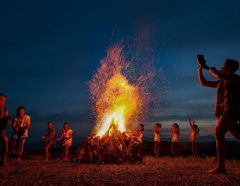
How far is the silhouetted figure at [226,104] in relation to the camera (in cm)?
720

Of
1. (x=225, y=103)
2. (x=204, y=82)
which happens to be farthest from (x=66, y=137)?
(x=225, y=103)

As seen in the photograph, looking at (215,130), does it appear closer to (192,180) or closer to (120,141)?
(192,180)

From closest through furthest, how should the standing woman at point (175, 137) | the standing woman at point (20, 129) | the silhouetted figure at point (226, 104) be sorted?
the silhouetted figure at point (226, 104) → the standing woman at point (20, 129) → the standing woman at point (175, 137)

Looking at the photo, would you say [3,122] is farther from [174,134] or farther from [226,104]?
[174,134]

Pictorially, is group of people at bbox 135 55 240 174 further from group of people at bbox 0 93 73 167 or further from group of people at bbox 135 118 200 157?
group of people at bbox 135 118 200 157

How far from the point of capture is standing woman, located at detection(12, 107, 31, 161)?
1268 cm

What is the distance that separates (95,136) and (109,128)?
0.69 metres

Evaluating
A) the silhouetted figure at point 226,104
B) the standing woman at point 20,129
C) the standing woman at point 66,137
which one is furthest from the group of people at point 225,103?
the standing woman at point 66,137

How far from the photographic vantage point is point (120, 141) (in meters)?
12.5

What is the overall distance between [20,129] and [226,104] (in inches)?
342

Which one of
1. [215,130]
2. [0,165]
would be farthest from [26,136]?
[215,130]

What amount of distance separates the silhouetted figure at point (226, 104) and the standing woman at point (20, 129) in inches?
317

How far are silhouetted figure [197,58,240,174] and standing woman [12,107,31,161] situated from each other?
317 inches

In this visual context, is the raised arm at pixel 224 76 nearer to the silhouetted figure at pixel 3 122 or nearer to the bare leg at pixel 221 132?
the bare leg at pixel 221 132
